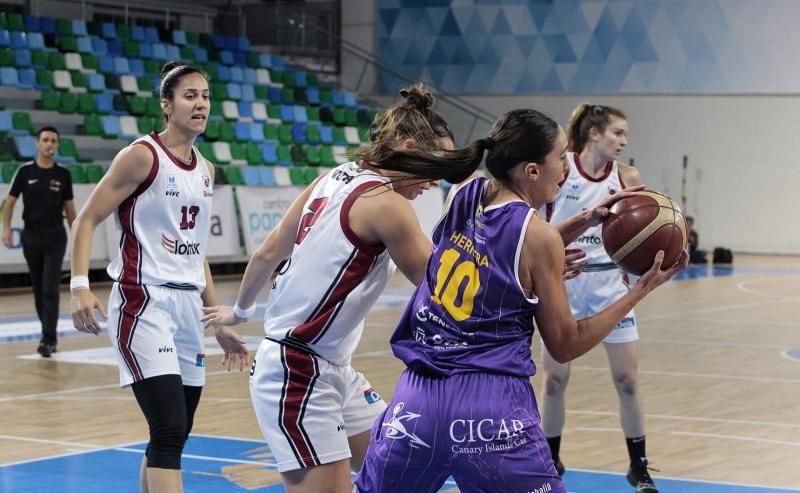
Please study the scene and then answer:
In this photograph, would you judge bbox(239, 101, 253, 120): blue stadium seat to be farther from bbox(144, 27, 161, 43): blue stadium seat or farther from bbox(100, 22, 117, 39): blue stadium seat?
bbox(100, 22, 117, 39): blue stadium seat

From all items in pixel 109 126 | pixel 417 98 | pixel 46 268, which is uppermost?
pixel 417 98

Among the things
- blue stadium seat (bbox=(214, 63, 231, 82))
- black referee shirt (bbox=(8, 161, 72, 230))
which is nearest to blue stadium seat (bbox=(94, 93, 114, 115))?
blue stadium seat (bbox=(214, 63, 231, 82))

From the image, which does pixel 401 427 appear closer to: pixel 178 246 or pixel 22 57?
pixel 178 246

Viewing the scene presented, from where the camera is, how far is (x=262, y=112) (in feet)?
72.6

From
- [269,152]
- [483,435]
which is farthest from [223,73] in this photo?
[483,435]

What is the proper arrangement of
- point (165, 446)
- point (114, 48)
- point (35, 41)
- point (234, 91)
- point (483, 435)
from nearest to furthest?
1. point (483, 435)
2. point (165, 446)
3. point (35, 41)
4. point (114, 48)
5. point (234, 91)

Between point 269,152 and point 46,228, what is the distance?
33.5 feet

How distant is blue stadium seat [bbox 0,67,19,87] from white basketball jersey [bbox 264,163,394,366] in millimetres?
15954

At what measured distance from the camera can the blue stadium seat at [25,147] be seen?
54.4ft

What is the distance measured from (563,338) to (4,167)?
1318 cm

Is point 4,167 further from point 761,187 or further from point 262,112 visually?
point 761,187

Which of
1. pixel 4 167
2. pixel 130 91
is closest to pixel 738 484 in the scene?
pixel 4 167

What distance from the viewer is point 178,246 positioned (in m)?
4.80

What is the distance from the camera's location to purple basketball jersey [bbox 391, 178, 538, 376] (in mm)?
3139
